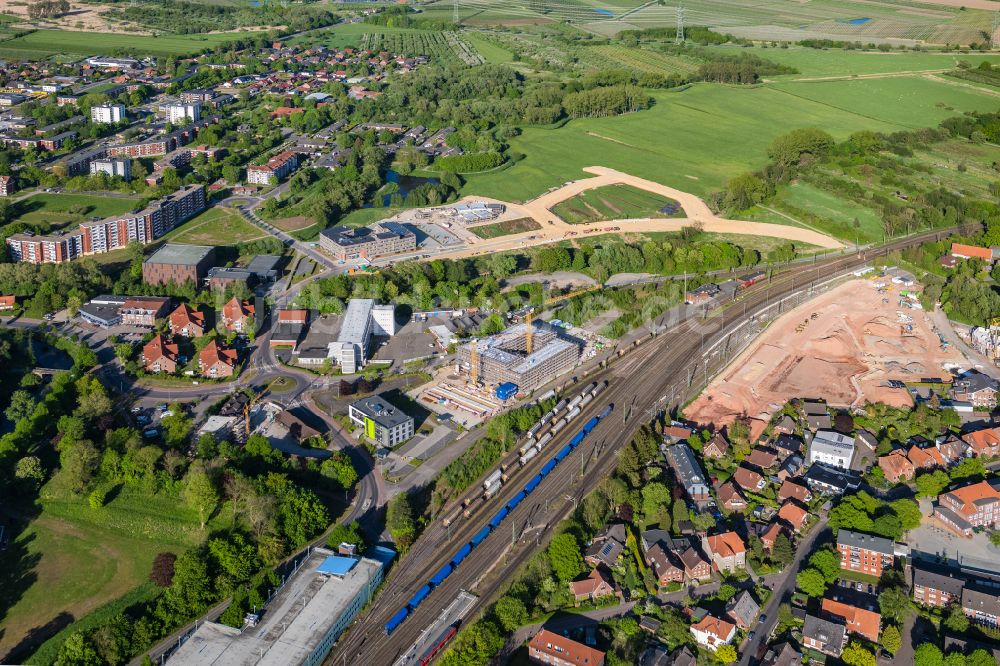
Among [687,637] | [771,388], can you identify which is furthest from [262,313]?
[687,637]

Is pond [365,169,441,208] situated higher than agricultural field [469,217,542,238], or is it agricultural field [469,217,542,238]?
pond [365,169,441,208]

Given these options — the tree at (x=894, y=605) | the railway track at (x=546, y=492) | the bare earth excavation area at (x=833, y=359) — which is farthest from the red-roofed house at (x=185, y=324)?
the tree at (x=894, y=605)

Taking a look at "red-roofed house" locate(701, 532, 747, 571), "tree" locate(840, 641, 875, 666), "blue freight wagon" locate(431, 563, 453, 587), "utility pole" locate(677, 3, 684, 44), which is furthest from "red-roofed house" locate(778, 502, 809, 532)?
"utility pole" locate(677, 3, 684, 44)

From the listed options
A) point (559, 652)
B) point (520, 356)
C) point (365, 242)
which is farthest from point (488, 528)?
point (365, 242)

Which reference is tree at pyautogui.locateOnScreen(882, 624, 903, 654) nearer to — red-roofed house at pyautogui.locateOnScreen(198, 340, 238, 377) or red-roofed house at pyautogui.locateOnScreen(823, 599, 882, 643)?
red-roofed house at pyautogui.locateOnScreen(823, 599, 882, 643)

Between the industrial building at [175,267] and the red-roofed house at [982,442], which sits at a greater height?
the industrial building at [175,267]

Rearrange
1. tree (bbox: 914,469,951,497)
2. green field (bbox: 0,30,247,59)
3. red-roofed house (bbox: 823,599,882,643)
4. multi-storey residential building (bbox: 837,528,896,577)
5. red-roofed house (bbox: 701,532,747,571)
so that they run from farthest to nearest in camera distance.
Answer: green field (bbox: 0,30,247,59)
tree (bbox: 914,469,951,497)
red-roofed house (bbox: 701,532,747,571)
multi-storey residential building (bbox: 837,528,896,577)
red-roofed house (bbox: 823,599,882,643)

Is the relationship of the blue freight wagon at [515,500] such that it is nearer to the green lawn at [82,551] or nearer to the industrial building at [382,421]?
the industrial building at [382,421]
